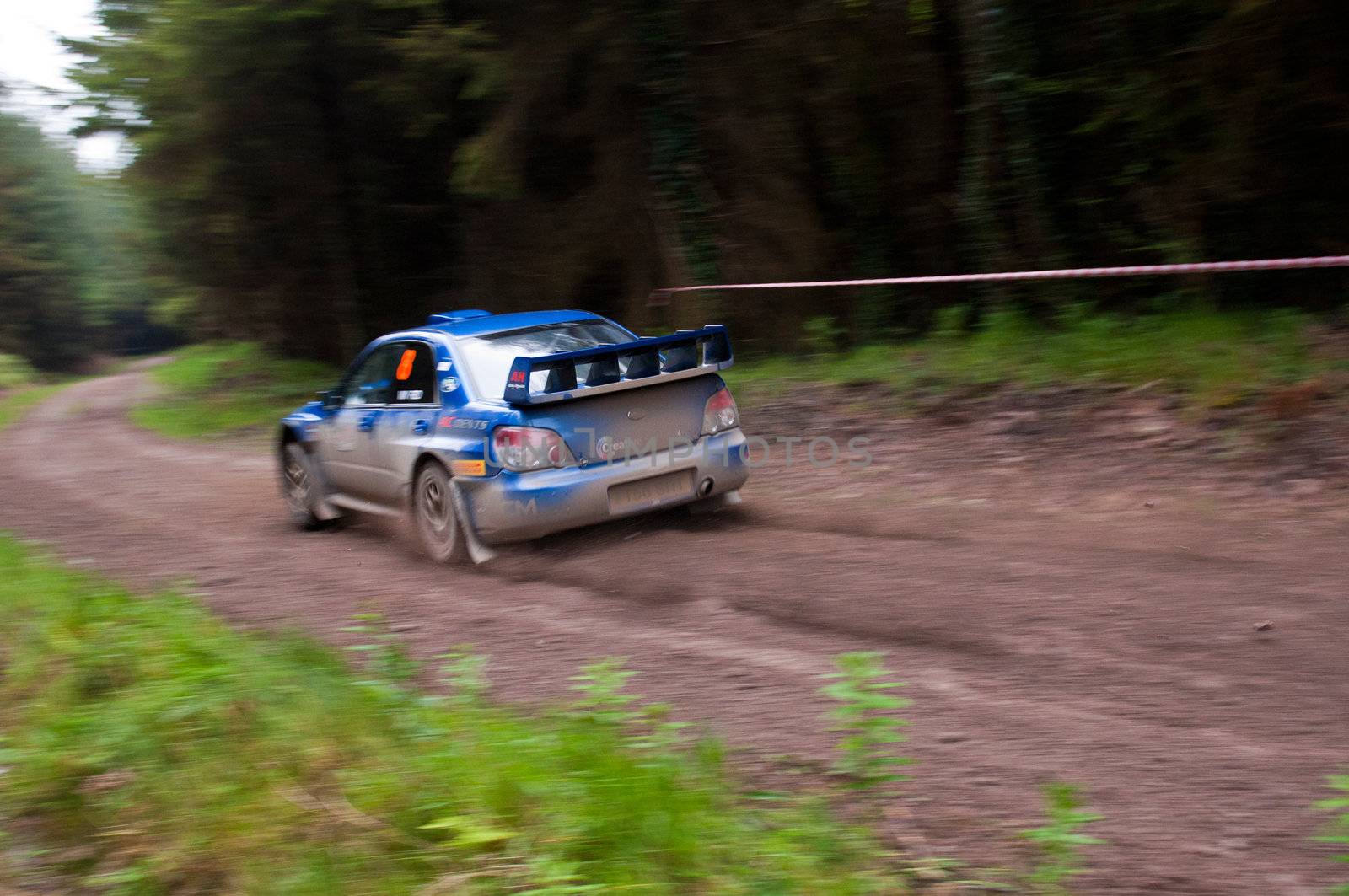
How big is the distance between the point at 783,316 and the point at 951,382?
3.82m

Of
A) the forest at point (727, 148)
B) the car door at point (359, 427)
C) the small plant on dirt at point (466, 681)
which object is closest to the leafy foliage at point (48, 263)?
the forest at point (727, 148)

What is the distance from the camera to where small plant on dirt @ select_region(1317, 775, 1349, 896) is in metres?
3.02

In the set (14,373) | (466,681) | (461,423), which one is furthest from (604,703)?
(14,373)

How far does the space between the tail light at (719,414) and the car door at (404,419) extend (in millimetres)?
1733

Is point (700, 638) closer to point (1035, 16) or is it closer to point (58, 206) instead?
point (1035, 16)

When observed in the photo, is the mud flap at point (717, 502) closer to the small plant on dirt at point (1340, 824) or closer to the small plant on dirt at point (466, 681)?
the small plant on dirt at point (466, 681)

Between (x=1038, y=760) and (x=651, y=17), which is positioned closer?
(x=1038, y=760)

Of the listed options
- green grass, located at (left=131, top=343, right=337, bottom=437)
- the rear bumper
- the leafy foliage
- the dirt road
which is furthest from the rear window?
the leafy foliage

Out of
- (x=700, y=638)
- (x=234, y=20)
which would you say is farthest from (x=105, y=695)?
(x=234, y=20)

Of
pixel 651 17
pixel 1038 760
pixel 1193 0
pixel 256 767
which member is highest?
pixel 651 17

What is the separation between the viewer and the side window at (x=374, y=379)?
8.44m

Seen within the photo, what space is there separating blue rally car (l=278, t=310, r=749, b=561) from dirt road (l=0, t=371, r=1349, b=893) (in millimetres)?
328

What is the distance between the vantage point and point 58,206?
2274 inches

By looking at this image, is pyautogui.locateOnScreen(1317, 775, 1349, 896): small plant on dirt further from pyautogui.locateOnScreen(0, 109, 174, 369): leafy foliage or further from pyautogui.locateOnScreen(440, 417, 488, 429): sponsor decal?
pyautogui.locateOnScreen(0, 109, 174, 369): leafy foliage
